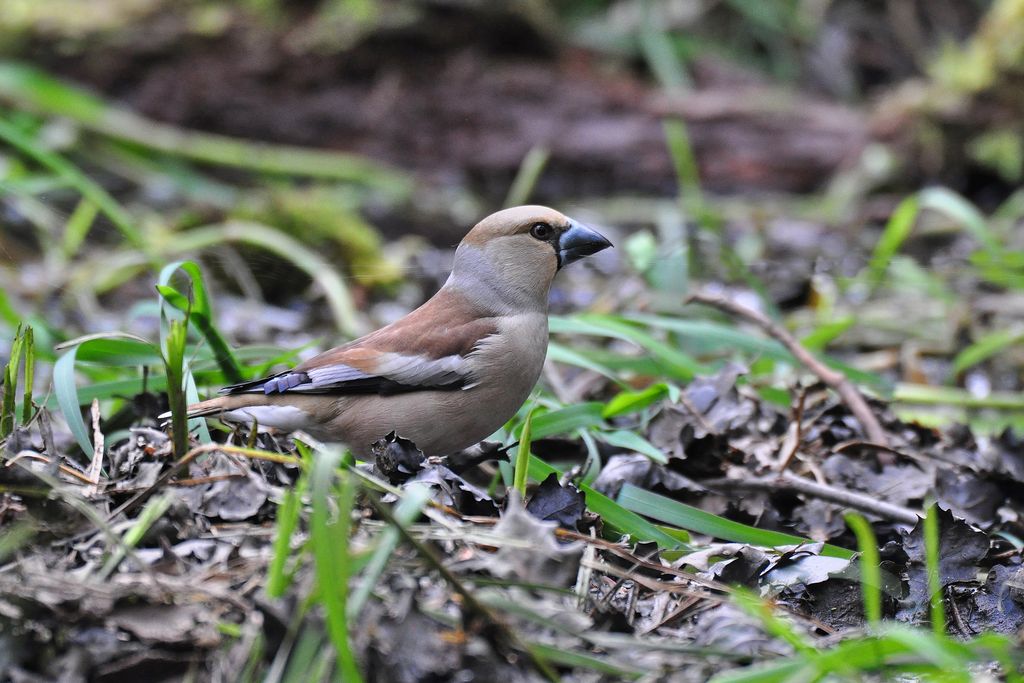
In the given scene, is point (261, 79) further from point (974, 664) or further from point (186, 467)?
point (974, 664)

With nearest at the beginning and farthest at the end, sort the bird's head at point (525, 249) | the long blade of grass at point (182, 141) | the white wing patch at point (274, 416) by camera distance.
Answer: the white wing patch at point (274, 416), the bird's head at point (525, 249), the long blade of grass at point (182, 141)

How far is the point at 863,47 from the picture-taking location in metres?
10.5

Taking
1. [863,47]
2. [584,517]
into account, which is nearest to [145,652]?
[584,517]

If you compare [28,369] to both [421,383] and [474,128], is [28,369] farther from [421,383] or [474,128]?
[474,128]

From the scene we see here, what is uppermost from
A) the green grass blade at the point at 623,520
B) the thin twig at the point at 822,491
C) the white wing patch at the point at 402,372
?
the white wing patch at the point at 402,372

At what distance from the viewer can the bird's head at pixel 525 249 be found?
146 inches

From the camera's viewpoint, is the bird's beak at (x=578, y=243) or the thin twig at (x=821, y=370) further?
the thin twig at (x=821, y=370)

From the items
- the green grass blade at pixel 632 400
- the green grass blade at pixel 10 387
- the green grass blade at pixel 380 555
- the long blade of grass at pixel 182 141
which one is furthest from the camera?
the long blade of grass at pixel 182 141

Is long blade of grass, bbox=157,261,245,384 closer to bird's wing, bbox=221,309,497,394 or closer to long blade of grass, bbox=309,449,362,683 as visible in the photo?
bird's wing, bbox=221,309,497,394

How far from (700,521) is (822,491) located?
1.74 ft

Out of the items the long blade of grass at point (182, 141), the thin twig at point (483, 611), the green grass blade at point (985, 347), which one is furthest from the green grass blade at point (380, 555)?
the long blade of grass at point (182, 141)

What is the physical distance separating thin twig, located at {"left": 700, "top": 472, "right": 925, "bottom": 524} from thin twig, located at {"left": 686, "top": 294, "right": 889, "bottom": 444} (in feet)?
1.46

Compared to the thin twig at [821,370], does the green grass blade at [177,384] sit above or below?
above

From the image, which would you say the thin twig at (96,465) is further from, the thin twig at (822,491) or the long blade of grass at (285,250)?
the long blade of grass at (285,250)
